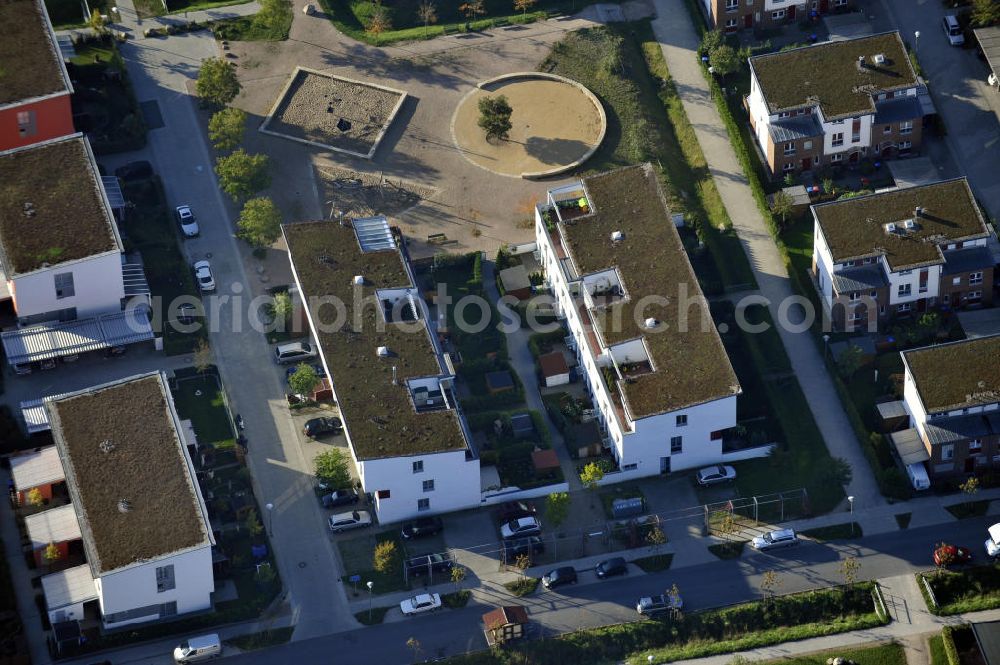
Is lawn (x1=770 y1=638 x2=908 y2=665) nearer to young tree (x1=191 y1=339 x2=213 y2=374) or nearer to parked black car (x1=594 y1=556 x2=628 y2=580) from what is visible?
parked black car (x1=594 y1=556 x2=628 y2=580)

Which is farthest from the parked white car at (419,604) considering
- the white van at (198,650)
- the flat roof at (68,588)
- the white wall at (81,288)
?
the white wall at (81,288)

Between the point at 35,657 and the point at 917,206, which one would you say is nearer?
the point at 35,657

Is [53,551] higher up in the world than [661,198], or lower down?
lower down

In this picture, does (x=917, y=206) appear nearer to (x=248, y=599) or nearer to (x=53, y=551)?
(x=248, y=599)

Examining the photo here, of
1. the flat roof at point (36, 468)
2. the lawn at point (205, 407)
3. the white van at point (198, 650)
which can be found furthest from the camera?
the lawn at point (205, 407)

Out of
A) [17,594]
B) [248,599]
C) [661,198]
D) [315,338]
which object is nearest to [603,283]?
[661,198]

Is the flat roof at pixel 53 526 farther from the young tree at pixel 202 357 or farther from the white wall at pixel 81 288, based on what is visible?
the white wall at pixel 81 288

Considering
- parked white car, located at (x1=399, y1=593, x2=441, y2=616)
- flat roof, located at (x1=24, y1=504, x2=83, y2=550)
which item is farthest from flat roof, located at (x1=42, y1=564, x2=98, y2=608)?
parked white car, located at (x1=399, y1=593, x2=441, y2=616)
